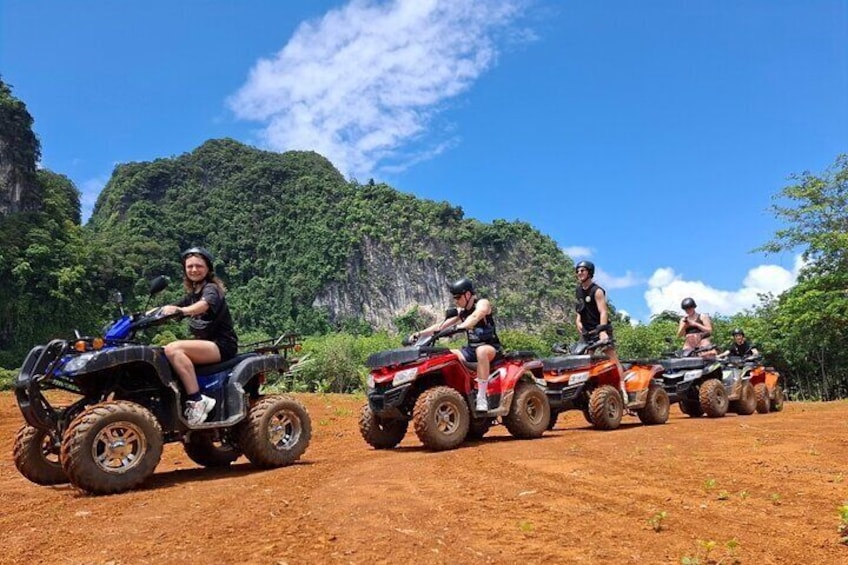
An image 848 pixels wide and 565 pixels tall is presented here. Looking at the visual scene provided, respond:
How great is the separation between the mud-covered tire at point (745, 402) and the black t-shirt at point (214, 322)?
10854mm

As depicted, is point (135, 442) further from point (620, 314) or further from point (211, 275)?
point (620, 314)

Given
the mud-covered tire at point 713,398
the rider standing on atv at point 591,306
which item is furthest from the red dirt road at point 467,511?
the mud-covered tire at point 713,398

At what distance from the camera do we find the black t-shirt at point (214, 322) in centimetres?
575

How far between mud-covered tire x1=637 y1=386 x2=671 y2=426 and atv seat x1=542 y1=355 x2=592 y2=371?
1553 mm

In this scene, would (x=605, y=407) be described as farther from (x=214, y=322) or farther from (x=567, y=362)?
(x=214, y=322)

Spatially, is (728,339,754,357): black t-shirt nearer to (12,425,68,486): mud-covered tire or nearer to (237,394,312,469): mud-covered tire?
(237,394,312,469): mud-covered tire

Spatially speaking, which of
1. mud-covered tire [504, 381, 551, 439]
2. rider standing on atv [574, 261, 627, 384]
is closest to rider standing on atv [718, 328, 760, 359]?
rider standing on atv [574, 261, 627, 384]

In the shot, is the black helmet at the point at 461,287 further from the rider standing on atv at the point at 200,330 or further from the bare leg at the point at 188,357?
the bare leg at the point at 188,357

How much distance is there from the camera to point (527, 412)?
8.00m

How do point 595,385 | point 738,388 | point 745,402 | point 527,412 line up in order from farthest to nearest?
point 745,402 → point 738,388 → point 595,385 → point 527,412

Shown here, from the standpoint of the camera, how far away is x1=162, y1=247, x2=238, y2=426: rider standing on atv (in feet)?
17.8

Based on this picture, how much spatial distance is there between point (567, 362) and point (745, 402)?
243 inches

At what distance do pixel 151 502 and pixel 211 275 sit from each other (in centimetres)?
238

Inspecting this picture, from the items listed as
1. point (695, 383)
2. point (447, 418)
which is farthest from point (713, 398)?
point (447, 418)
